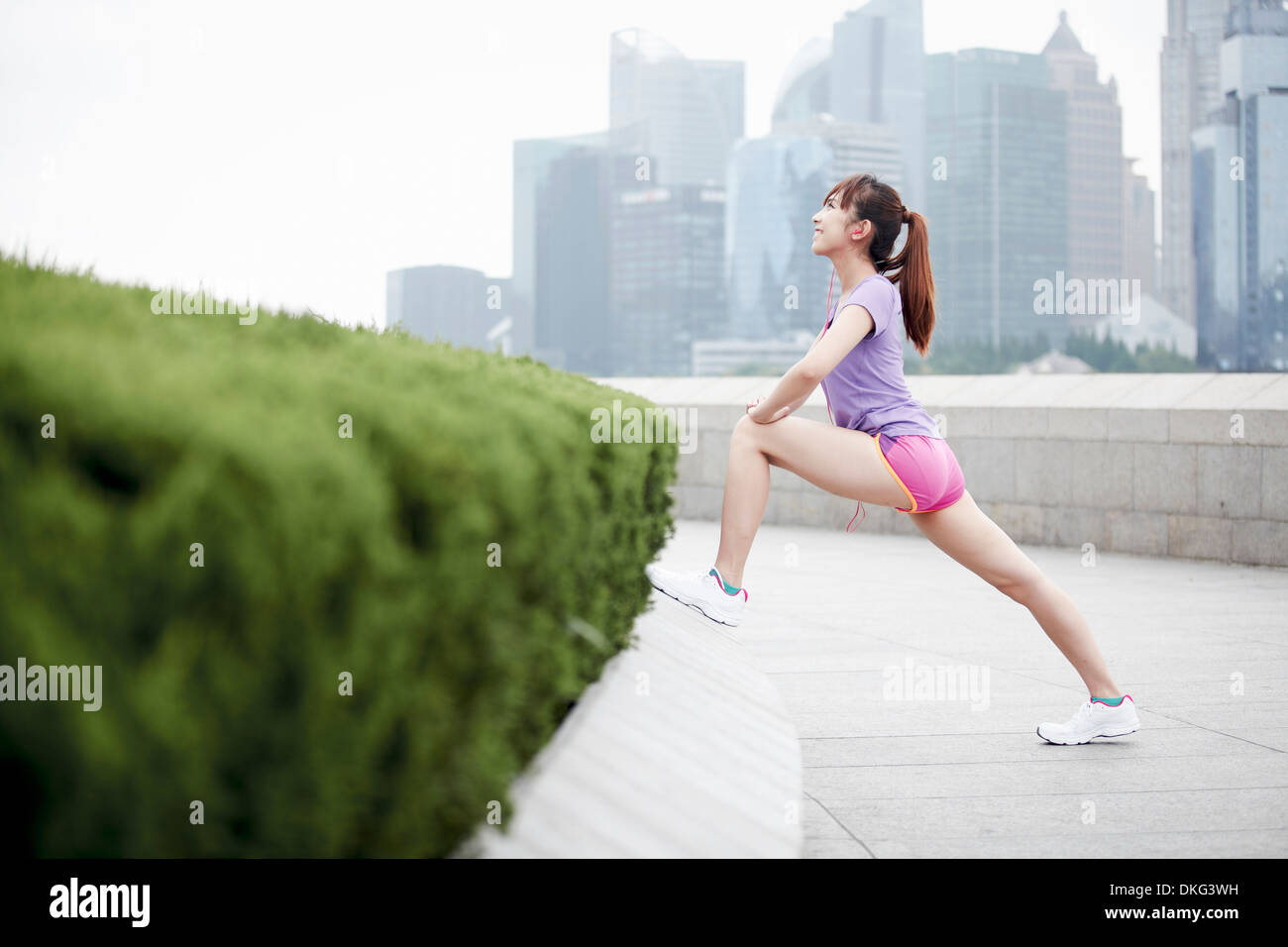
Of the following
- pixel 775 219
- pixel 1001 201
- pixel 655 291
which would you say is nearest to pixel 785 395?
pixel 655 291

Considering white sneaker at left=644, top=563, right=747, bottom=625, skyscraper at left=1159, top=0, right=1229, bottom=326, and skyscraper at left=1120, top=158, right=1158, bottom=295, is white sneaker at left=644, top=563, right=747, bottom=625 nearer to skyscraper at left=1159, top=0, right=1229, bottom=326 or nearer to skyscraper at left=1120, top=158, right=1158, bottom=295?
skyscraper at left=1159, top=0, right=1229, bottom=326

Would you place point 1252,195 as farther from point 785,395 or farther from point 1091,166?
point 785,395

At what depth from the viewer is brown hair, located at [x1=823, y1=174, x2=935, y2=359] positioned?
486 cm

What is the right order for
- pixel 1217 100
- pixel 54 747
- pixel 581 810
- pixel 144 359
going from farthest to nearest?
pixel 1217 100 < pixel 581 810 < pixel 144 359 < pixel 54 747

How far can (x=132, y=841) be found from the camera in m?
1.44

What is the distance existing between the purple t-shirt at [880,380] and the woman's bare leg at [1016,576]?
334 millimetres

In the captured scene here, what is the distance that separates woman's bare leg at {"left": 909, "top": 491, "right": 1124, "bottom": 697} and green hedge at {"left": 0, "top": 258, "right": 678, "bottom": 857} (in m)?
2.79

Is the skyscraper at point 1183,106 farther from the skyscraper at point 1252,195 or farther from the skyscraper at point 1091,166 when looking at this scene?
the skyscraper at point 1252,195

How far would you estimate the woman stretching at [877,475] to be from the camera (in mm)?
4527

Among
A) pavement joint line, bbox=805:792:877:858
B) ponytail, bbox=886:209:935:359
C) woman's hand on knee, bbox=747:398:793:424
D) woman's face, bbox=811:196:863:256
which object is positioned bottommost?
pavement joint line, bbox=805:792:877:858

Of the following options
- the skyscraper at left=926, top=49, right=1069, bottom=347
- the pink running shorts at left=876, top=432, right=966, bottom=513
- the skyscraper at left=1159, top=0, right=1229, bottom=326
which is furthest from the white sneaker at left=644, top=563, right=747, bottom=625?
the skyscraper at left=1159, top=0, right=1229, bottom=326
